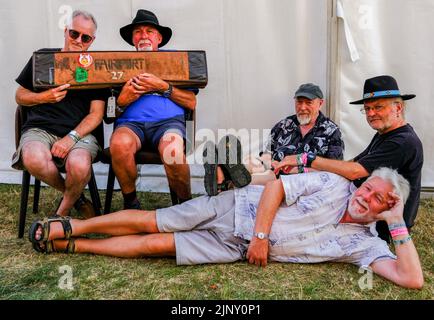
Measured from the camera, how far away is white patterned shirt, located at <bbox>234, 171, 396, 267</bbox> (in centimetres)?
218

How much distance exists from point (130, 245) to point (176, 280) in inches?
13.5

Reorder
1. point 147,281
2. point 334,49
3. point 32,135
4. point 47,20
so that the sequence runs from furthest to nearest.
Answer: point 47,20 → point 334,49 → point 32,135 → point 147,281

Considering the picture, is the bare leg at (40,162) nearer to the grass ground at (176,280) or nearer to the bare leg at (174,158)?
the grass ground at (176,280)

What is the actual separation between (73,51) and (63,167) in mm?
714

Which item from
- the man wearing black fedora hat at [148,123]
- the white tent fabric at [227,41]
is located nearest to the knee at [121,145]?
the man wearing black fedora hat at [148,123]

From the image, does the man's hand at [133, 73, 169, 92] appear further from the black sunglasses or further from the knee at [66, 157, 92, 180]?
the knee at [66, 157, 92, 180]

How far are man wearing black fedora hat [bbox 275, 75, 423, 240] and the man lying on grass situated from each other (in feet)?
0.50

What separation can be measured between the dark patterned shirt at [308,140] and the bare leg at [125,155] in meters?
1.00

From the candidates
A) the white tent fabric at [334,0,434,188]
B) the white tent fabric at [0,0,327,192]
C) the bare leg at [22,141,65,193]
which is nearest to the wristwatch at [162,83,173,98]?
the bare leg at [22,141,65,193]

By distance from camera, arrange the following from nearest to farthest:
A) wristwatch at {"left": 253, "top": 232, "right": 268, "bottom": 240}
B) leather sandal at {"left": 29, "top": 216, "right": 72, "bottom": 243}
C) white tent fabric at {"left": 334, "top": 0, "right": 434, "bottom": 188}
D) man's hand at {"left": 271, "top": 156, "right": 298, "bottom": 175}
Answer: wristwatch at {"left": 253, "top": 232, "right": 268, "bottom": 240} < leather sandal at {"left": 29, "top": 216, "right": 72, "bottom": 243} < man's hand at {"left": 271, "top": 156, "right": 298, "bottom": 175} < white tent fabric at {"left": 334, "top": 0, "right": 434, "bottom": 188}

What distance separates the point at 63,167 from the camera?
270cm
